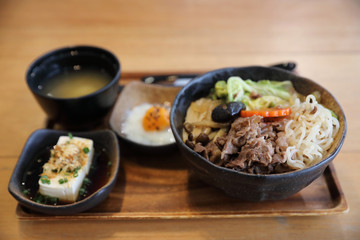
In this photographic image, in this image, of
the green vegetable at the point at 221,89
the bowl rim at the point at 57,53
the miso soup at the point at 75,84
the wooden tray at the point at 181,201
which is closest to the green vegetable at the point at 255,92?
the green vegetable at the point at 221,89

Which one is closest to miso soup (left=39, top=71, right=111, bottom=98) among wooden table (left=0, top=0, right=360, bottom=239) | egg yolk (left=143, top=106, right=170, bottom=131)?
wooden table (left=0, top=0, right=360, bottom=239)

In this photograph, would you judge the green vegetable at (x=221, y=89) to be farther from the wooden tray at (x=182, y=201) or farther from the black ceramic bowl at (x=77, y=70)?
the black ceramic bowl at (x=77, y=70)

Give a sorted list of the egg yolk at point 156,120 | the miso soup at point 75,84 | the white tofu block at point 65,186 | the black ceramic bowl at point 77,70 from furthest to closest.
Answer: the miso soup at point 75,84
the egg yolk at point 156,120
the black ceramic bowl at point 77,70
the white tofu block at point 65,186

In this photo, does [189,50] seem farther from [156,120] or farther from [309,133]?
[309,133]

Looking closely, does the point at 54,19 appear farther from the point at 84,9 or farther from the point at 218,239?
the point at 218,239

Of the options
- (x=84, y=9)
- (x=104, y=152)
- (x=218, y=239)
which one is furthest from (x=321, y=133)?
(x=84, y=9)

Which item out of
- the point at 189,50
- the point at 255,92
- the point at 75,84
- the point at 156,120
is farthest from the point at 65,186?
the point at 189,50

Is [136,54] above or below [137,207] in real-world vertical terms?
above
